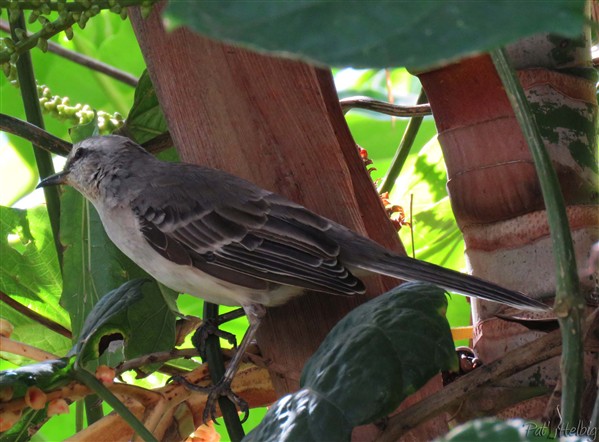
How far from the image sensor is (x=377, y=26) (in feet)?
1.76

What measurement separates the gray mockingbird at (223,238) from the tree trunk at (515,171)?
0.22ft

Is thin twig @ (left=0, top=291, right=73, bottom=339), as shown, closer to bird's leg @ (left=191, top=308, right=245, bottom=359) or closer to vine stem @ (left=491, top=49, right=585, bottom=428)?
bird's leg @ (left=191, top=308, right=245, bottom=359)

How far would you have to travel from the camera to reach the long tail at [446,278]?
1281mm

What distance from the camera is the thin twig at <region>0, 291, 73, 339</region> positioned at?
179cm

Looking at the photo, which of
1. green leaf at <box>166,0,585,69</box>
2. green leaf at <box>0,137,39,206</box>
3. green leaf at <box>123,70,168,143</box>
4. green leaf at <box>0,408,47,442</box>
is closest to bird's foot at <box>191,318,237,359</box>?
green leaf at <box>0,408,47,442</box>

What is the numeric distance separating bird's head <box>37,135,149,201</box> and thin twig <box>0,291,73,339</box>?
0.27 m

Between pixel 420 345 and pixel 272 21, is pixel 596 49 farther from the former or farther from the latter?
pixel 272 21

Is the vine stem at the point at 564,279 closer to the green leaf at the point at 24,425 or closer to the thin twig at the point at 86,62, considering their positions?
the green leaf at the point at 24,425

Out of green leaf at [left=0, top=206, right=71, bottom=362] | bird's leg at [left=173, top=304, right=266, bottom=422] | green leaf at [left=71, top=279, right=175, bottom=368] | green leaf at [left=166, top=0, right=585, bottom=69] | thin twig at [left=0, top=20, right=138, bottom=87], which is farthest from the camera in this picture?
thin twig at [left=0, top=20, right=138, bottom=87]

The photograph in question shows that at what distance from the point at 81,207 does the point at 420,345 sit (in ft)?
4.05

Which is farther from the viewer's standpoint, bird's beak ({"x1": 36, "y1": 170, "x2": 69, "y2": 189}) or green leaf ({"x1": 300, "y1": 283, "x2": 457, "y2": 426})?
bird's beak ({"x1": 36, "y1": 170, "x2": 69, "y2": 189})

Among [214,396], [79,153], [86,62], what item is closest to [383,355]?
[214,396]

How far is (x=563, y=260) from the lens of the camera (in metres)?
0.79

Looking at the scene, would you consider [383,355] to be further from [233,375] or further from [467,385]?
[233,375]
